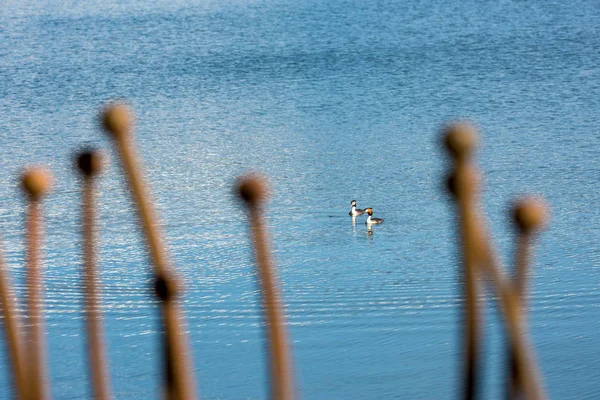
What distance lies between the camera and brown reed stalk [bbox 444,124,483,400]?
914 mm

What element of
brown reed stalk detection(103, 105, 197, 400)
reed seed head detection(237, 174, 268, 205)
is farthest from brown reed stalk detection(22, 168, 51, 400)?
reed seed head detection(237, 174, 268, 205)

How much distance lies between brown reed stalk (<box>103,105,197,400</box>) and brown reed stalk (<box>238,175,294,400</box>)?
92 millimetres

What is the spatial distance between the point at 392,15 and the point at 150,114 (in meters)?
21.2

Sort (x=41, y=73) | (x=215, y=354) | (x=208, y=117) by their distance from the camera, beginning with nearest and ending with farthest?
(x=215, y=354) < (x=208, y=117) < (x=41, y=73)

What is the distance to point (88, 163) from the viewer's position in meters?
1.17

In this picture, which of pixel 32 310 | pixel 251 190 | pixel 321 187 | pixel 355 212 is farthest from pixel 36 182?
pixel 321 187

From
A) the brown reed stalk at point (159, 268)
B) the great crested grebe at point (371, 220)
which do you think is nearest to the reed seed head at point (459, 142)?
the brown reed stalk at point (159, 268)

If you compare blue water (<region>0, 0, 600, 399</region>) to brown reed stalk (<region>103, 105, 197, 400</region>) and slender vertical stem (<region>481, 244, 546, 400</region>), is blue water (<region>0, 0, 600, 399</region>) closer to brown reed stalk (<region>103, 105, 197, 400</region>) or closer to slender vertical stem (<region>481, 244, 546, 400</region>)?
slender vertical stem (<region>481, 244, 546, 400</region>)

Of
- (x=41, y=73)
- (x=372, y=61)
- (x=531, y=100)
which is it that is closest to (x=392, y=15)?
(x=372, y=61)

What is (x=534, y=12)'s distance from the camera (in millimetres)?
40750

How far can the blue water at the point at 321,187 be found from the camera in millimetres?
10398

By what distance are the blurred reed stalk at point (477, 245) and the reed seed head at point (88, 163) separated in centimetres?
41

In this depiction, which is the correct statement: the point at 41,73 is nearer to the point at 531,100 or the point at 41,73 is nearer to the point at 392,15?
the point at 531,100

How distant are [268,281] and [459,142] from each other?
0.69 ft
